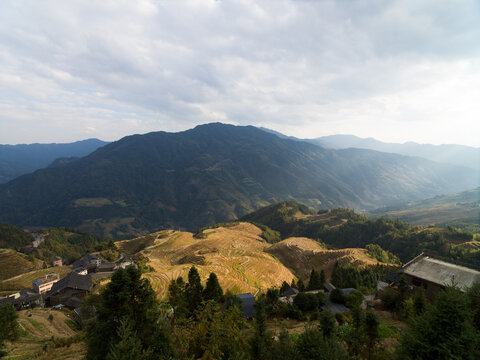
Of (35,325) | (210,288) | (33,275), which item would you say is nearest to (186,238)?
(33,275)

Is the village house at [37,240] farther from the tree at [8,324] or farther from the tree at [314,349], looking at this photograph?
the tree at [314,349]

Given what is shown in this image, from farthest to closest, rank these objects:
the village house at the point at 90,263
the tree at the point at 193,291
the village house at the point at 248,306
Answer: the village house at the point at 90,263, the village house at the point at 248,306, the tree at the point at 193,291

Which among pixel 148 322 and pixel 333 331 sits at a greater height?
pixel 148 322

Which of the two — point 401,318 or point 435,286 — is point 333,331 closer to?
point 401,318

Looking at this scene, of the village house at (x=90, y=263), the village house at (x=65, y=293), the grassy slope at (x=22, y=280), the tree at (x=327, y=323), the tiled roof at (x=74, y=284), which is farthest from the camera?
the village house at (x=90, y=263)

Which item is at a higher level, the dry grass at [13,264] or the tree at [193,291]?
the tree at [193,291]

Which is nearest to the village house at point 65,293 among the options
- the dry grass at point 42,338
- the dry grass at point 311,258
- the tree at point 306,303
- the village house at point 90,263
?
the dry grass at point 42,338
